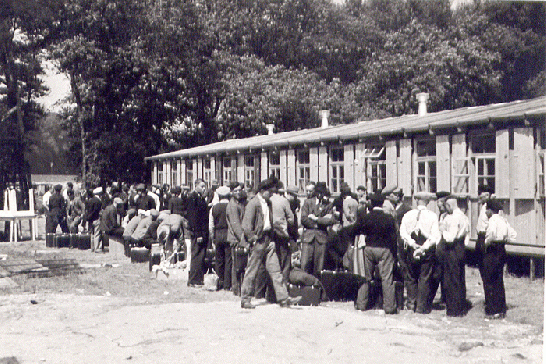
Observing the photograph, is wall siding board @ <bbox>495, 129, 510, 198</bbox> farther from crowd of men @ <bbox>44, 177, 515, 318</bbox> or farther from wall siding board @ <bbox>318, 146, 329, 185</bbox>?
wall siding board @ <bbox>318, 146, 329, 185</bbox>

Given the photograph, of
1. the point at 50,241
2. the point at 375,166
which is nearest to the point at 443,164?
the point at 375,166

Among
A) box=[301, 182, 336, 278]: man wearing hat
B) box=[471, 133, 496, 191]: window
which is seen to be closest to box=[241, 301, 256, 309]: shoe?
box=[301, 182, 336, 278]: man wearing hat

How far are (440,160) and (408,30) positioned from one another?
91.3 feet

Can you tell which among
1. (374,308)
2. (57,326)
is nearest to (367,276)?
(374,308)

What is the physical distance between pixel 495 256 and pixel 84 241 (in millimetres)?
15767

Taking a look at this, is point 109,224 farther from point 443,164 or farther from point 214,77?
point 214,77

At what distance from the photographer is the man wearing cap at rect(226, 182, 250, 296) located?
43.3 feet

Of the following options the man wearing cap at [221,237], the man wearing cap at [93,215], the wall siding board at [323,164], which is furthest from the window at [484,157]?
the man wearing cap at [93,215]

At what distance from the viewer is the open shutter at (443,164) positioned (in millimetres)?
Result: 18516

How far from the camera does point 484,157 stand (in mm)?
17312

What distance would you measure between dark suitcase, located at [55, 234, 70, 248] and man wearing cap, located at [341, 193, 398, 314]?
580 inches

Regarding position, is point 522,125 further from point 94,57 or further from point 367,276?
point 94,57

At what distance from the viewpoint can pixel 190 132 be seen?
4725cm

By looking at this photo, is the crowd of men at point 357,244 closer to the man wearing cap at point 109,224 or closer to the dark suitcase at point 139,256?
the dark suitcase at point 139,256
